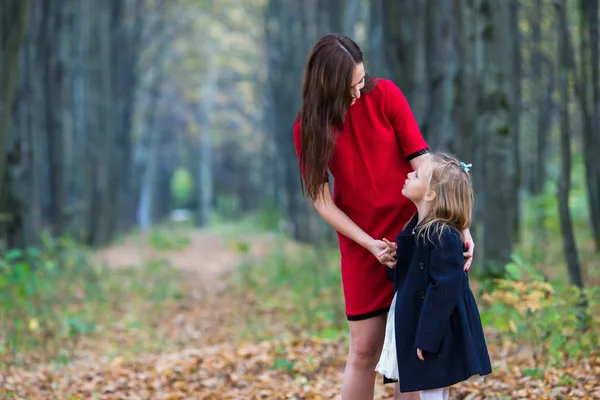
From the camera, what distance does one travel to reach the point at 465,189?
3.72 metres

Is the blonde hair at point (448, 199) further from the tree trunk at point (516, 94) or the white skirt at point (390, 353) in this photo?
the tree trunk at point (516, 94)

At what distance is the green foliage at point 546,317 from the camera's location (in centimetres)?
546

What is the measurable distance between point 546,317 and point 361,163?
8.68ft

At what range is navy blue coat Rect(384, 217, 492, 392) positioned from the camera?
3.58m

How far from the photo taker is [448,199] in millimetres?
3684

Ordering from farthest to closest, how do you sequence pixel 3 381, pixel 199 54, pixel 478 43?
1. pixel 199 54
2. pixel 478 43
3. pixel 3 381

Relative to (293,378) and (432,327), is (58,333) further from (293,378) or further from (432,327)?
(432,327)

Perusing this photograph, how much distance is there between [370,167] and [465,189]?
51cm

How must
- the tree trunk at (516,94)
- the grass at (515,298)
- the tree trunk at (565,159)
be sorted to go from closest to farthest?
the grass at (515,298), the tree trunk at (565,159), the tree trunk at (516,94)

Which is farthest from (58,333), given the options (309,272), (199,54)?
(199,54)

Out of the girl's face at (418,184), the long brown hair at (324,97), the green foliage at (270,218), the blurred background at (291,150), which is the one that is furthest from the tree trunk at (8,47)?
the green foliage at (270,218)

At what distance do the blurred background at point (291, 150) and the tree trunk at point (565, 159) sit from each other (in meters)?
0.01

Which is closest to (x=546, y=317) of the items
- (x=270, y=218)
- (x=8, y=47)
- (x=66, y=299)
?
(x=8, y=47)

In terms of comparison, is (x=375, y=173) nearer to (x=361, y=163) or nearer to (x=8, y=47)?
(x=361, y=163)
